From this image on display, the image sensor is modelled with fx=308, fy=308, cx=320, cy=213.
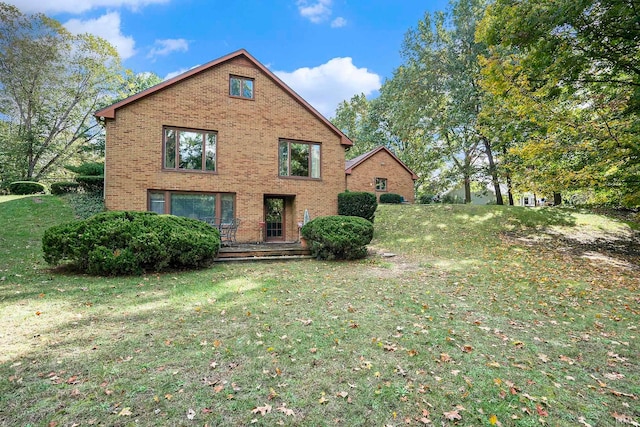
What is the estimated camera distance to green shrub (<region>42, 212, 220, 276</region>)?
7.00 m

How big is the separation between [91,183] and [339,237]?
12.5 meters

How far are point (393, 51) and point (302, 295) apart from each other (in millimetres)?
25927

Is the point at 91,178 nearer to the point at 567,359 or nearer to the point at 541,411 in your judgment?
the point at 541,411

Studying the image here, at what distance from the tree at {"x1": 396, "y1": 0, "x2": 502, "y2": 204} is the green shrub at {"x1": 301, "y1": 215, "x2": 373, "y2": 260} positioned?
48.3 ft

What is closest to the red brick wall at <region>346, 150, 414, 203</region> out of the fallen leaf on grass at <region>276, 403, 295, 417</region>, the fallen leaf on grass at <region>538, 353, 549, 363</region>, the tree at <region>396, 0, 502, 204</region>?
the tree at <region>396, 0, 502, 204</region>

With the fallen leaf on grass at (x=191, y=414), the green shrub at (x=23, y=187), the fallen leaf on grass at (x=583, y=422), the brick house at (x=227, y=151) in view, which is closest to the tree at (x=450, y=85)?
the brick house at (x=227, y=151)

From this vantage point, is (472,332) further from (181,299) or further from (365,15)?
(365,15)

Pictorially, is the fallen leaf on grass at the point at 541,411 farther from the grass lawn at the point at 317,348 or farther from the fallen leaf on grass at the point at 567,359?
the fallen leaf on grass at the point at 567,359

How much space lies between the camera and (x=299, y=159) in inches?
559

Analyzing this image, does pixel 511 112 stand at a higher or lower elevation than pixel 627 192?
higher

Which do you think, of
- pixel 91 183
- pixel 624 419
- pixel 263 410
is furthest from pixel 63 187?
pixel 624 419

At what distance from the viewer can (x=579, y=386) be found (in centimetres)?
331

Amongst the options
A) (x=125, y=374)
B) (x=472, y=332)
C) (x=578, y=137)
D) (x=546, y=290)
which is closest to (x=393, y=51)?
(x=578, y=137)

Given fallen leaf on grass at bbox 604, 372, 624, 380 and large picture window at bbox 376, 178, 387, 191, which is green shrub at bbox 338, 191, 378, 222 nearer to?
fallen leaf on grass at bbox 604, 372, 624, 380
